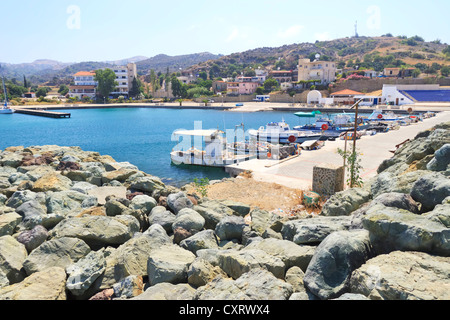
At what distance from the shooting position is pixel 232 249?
6379mm

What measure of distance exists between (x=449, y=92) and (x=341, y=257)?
82976 mm

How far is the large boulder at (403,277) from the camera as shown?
12.1ft

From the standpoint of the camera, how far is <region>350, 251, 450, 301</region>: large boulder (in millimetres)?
3682

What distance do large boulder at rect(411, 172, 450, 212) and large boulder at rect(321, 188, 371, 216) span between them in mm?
2000

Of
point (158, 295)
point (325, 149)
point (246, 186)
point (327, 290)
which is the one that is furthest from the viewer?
point (325, 149)

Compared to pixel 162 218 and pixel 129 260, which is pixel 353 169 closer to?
pixel 162 218

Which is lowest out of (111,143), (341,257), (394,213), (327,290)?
(111,143)

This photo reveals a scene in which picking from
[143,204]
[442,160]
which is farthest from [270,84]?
[442,160]

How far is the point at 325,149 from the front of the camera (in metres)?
25.1

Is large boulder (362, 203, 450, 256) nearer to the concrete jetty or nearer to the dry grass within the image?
the dry grass

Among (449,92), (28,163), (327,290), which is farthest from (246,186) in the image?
(449,92)

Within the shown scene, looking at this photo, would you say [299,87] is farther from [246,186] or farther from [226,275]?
[226,275]

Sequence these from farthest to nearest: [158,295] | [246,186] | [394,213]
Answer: [246,186] < [394,213] < [158,295]

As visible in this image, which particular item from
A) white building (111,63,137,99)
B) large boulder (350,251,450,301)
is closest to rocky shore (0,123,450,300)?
large boulder (350,251,450,301)
